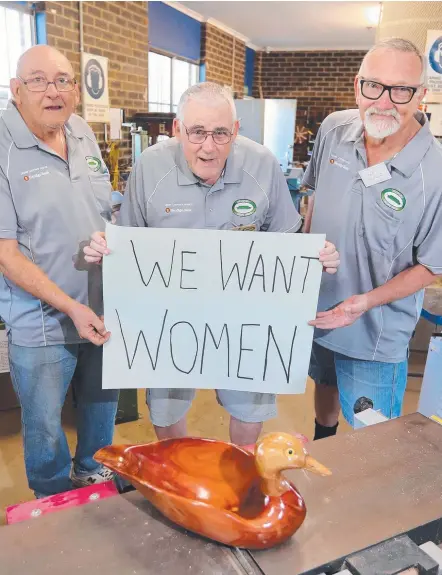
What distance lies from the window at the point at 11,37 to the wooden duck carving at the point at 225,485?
3713 mm

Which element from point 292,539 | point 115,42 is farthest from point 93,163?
point 115,42

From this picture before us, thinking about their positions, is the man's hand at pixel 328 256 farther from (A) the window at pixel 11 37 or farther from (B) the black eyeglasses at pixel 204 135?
(A) the window at pixel 11 37

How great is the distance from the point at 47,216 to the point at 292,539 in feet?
3.61

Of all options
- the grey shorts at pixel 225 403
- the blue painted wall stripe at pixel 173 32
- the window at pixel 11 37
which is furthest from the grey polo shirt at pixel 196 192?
the blue painted wall stripe at pixel 173 32

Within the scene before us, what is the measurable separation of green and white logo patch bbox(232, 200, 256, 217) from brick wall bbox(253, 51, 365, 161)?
8407 millimetres

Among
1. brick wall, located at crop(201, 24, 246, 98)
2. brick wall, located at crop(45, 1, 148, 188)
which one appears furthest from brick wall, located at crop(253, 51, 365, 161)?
brick wall, located at crop(45, 1, 148, 188)

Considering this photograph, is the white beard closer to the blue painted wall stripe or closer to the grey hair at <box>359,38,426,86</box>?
the grey hair at <box>359,38,426,86</box>

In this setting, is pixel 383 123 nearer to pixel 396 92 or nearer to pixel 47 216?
pixel 396 92

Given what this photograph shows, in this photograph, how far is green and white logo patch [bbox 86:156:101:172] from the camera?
1.61 meters

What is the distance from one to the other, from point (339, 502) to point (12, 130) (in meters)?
1.32

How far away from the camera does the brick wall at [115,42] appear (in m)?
4.02

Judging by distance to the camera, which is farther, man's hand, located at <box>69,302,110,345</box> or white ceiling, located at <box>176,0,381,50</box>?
white ceiling, located at <box>176,0,381,50</box>

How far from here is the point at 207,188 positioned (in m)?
1.44

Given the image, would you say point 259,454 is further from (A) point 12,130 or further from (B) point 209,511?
(A) point 12,130
